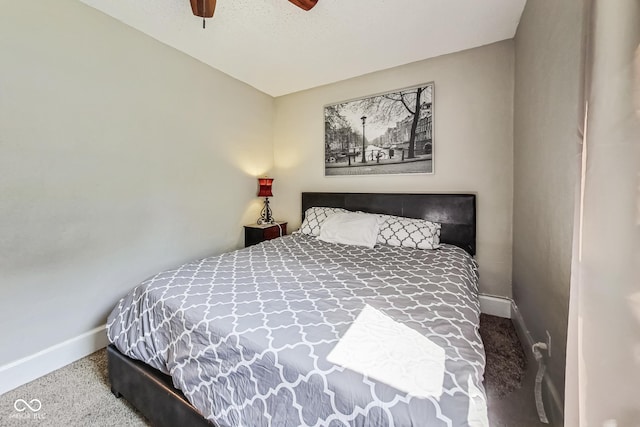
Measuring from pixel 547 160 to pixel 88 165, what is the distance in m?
2.89

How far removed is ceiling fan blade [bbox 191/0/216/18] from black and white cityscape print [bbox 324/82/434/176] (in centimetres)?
162

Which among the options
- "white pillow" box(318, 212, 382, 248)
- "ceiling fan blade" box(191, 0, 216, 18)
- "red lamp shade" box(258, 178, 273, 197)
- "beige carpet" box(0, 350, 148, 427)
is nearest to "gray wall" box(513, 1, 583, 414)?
"white pillow" box(318, 212, 382, 248)

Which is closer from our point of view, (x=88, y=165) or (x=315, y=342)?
(x=315, y=342)

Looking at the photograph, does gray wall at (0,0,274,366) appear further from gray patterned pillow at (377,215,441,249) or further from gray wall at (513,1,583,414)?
gray wall at (513,1,583,414)

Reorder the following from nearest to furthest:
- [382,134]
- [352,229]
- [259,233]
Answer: [352,229] → [382,134] → [259,233]

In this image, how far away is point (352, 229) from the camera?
2.45 m

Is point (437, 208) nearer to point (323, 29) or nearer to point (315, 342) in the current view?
point (323, 29)

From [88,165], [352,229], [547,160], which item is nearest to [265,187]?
[352,229]

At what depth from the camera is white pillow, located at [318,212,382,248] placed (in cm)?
238

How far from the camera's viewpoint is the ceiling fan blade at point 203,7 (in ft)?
5.36

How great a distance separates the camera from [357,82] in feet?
9.63

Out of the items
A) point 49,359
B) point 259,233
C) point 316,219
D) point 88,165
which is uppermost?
point 88,165

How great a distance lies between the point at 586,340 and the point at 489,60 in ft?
8.15
